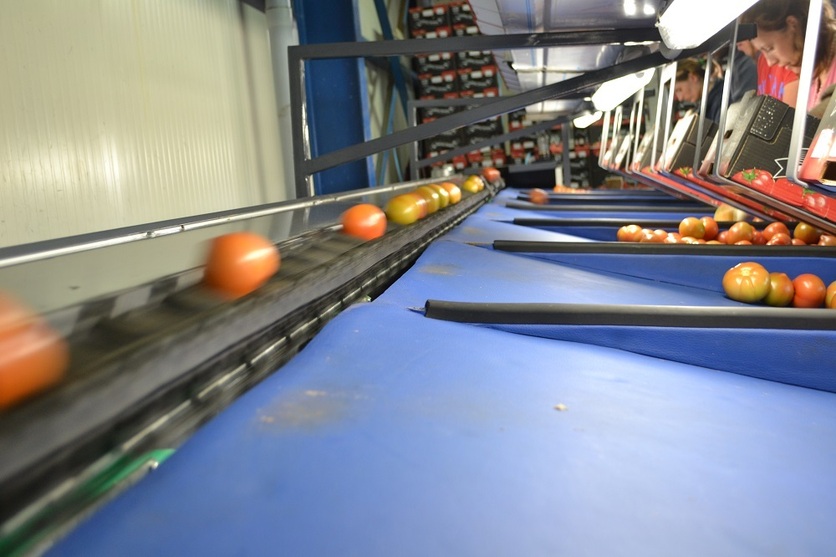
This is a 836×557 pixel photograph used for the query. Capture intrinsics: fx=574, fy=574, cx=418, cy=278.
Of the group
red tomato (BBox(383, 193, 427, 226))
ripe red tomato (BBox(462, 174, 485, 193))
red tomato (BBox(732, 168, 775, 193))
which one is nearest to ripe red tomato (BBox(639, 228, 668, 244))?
red tomato (BBox(732, 168, 775, 193))

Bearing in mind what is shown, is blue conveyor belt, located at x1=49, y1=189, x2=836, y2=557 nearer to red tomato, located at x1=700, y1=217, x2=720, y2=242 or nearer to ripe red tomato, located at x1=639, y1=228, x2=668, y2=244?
ripe red tomato, located at x1=639, y1=228, x2=668, y2=244

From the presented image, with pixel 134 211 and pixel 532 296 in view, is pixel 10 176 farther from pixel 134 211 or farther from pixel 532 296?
pixel 532 296

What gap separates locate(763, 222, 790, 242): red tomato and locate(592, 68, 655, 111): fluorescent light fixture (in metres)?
1.09

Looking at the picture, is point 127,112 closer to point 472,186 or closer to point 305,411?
A: point 472,186

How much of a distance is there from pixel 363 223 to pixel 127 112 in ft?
7.96

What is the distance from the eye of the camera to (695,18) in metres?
1.79

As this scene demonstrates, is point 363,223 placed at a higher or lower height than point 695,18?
lower

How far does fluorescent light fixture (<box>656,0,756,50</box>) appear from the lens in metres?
1.67

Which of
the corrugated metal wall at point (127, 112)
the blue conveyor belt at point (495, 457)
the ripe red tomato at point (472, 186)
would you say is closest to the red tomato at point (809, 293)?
the blue conveyor belt at point (495, 457)

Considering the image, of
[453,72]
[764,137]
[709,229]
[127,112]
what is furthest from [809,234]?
[453,72]

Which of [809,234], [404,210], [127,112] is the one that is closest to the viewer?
[404,210]

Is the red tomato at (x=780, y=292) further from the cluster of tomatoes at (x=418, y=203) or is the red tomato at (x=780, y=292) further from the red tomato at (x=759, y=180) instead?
the cluster of tomatoes at (x=418, y=203)

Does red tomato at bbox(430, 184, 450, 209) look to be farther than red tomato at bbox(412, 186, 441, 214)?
Yes

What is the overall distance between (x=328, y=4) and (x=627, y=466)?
5.30 meters
